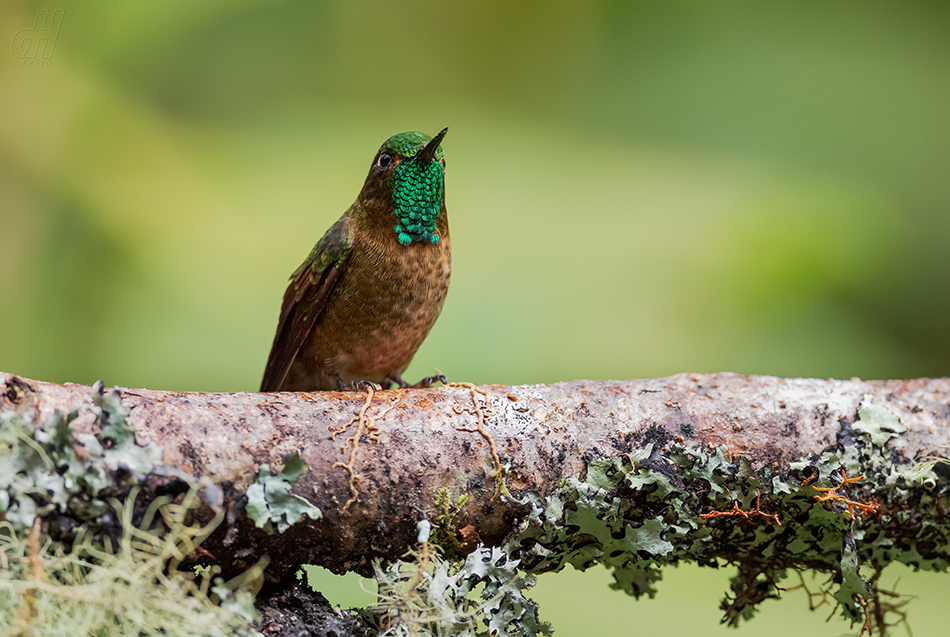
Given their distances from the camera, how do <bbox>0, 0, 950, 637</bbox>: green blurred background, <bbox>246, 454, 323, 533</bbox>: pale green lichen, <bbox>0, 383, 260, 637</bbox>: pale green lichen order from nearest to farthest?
<bbox>0, 383, 260, 637</bbox>: pale green lichen
<bbox>246, 454, 323, 533</bbox>: pale green lichen
<bbox>0, 0, 950, 637</bbox>: green blurred background

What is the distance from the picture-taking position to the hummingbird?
1961 mm

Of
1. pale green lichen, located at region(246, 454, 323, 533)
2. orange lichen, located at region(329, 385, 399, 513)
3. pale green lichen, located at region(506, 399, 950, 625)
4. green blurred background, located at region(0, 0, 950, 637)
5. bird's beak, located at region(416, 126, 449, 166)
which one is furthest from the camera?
green blurred background, located at region(0, 0, 950, 637)

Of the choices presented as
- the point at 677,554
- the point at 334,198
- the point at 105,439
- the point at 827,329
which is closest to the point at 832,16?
the point at 827,329

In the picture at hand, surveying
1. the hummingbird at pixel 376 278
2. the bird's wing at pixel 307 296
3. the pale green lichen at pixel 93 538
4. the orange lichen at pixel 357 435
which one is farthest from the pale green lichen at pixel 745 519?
the bird's wing at pixel 307 296

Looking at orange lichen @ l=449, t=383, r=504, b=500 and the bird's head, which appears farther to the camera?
the bird's head

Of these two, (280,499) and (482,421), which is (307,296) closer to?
(482,421)

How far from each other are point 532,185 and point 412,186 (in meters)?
1.62

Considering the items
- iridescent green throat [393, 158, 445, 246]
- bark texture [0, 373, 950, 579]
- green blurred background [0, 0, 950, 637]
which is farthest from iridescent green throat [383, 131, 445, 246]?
green blurred background [0, 0, 950, 637]

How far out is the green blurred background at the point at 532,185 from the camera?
3191 mm

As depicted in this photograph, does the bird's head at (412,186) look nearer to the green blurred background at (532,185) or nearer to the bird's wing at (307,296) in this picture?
the bird's wing at (307,296)

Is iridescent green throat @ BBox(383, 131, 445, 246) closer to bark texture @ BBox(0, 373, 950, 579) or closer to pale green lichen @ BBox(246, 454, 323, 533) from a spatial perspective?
bark texture @ BBox(0, 373, 950, 579)

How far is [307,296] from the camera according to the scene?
1999mm

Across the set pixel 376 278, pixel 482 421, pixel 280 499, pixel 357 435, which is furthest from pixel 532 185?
pixel 280 499

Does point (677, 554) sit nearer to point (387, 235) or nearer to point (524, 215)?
point (387, 235)
